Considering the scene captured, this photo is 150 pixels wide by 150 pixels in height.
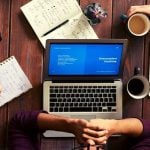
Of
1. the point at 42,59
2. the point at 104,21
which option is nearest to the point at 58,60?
the point at 42,59

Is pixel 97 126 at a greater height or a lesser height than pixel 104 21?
lesser

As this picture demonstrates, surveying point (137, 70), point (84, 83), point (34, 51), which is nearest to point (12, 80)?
point (34, 51)

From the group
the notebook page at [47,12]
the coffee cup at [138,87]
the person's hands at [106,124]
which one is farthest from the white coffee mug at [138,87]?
the notebook page at [47,12]

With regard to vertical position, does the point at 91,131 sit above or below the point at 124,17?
below

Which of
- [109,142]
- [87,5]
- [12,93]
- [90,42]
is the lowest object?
[109,142]

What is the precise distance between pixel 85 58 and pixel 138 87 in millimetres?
172

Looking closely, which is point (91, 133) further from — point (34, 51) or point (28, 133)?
point (34, 51)

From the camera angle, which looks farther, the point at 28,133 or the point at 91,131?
the point at 28,133

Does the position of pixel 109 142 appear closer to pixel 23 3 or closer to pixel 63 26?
pixel 63 26

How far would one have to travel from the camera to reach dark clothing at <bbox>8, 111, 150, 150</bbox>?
37.7 inches

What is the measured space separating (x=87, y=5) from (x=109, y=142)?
1.29ft

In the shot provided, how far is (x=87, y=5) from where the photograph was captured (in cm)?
105

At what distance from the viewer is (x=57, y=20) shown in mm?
1041

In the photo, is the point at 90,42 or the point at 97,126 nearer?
the point at 97,126
